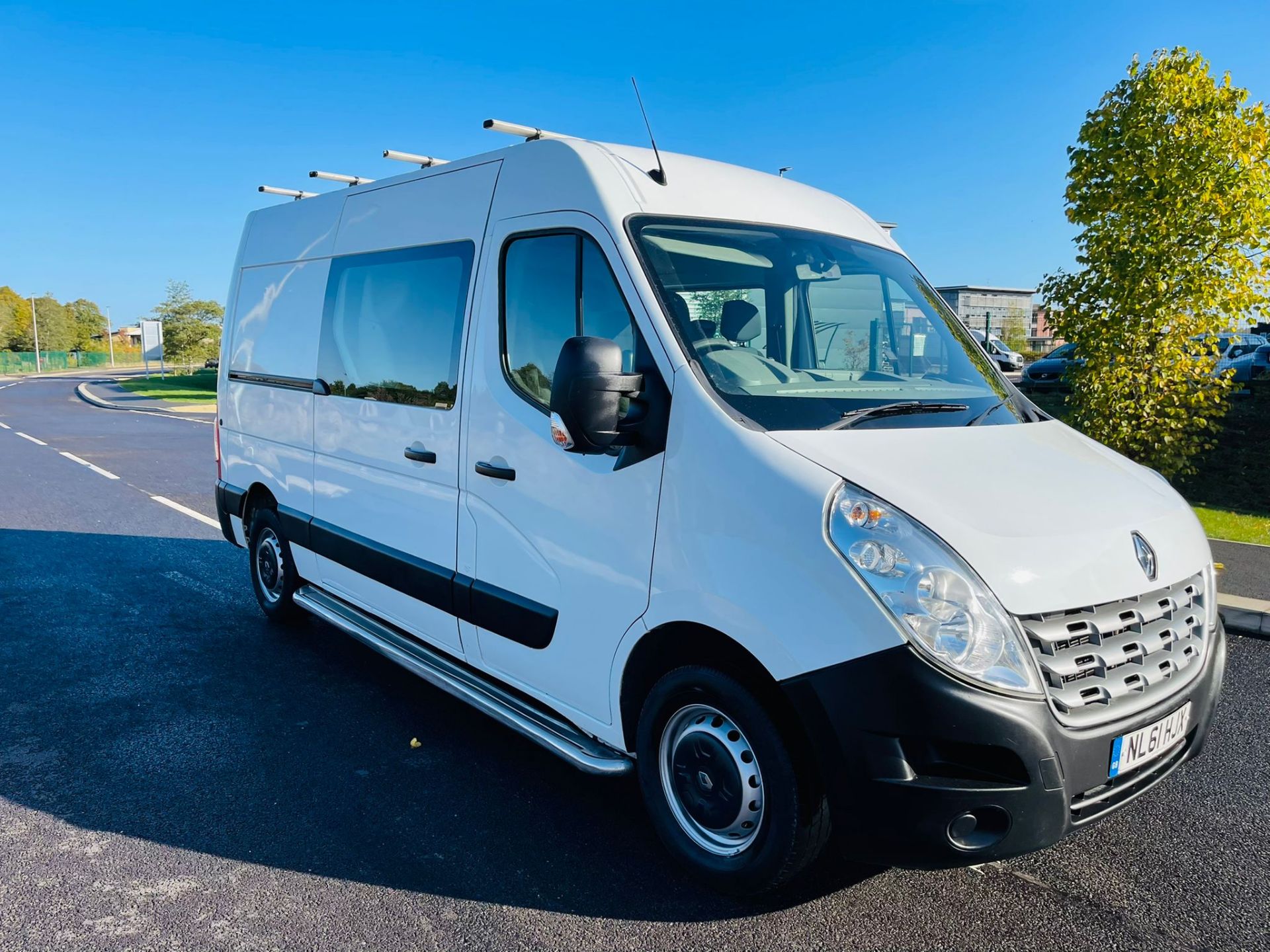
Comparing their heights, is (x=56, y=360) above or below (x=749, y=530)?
below

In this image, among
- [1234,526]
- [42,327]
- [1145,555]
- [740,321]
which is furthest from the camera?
[42,327]

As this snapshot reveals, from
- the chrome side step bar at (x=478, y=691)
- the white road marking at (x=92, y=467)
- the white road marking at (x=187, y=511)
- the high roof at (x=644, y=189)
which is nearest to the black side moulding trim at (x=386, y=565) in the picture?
the chrome side step bar at (x=478, y=691)

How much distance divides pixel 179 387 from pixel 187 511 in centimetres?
3962

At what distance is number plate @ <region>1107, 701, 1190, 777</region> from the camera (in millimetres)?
2627

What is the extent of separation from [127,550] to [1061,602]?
796 centimetres

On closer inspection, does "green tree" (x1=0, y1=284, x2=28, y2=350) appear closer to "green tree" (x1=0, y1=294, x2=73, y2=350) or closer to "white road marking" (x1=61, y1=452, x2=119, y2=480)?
"green tree" (x1=0, y1=294, x2=73, y2=350)

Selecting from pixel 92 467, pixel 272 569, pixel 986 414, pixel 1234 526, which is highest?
pixel 986 414

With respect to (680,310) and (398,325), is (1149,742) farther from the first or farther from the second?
(398,325)

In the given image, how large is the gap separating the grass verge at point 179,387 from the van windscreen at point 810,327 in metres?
32.7

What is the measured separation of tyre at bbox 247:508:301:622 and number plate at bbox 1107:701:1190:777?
458 centimetres

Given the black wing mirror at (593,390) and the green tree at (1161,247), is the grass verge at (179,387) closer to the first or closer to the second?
the green tree at (1161,247)

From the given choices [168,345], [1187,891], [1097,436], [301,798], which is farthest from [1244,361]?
[168,345]

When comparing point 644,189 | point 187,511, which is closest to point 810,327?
point 644,189

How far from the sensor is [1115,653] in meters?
2.65
